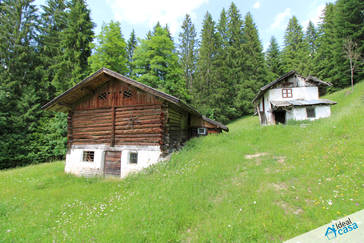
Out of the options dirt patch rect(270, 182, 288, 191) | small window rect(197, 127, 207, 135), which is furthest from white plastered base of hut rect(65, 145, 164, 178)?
small window rect(197, 127, 207, 135)

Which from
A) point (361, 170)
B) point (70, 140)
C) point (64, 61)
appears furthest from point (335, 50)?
point (64, 61)

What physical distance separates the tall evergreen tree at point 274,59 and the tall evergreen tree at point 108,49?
3316 cm

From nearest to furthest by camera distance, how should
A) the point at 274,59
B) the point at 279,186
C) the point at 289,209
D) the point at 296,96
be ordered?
the point at 289,209 < the point at 279,186 < the point at 296,96 < the point at 274,59

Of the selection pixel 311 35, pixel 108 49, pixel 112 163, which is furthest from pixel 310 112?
pixel 311 35

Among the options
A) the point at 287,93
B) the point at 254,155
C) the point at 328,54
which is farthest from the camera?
the point at 328,54

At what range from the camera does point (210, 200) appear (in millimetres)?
5641

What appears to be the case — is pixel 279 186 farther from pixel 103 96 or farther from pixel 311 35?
pixel 311 35

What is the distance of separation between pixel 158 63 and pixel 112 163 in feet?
53.4

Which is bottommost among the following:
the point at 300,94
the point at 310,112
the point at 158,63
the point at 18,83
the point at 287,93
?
the point at 310,112

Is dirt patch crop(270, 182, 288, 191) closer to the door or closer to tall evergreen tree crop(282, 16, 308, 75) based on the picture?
the door

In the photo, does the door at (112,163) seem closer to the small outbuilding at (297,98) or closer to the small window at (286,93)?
the small outbuilding at (297,98)

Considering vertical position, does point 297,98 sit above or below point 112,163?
above

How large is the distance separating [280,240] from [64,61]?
91.4 feet

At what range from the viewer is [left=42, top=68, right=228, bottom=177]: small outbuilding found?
33.8ft
